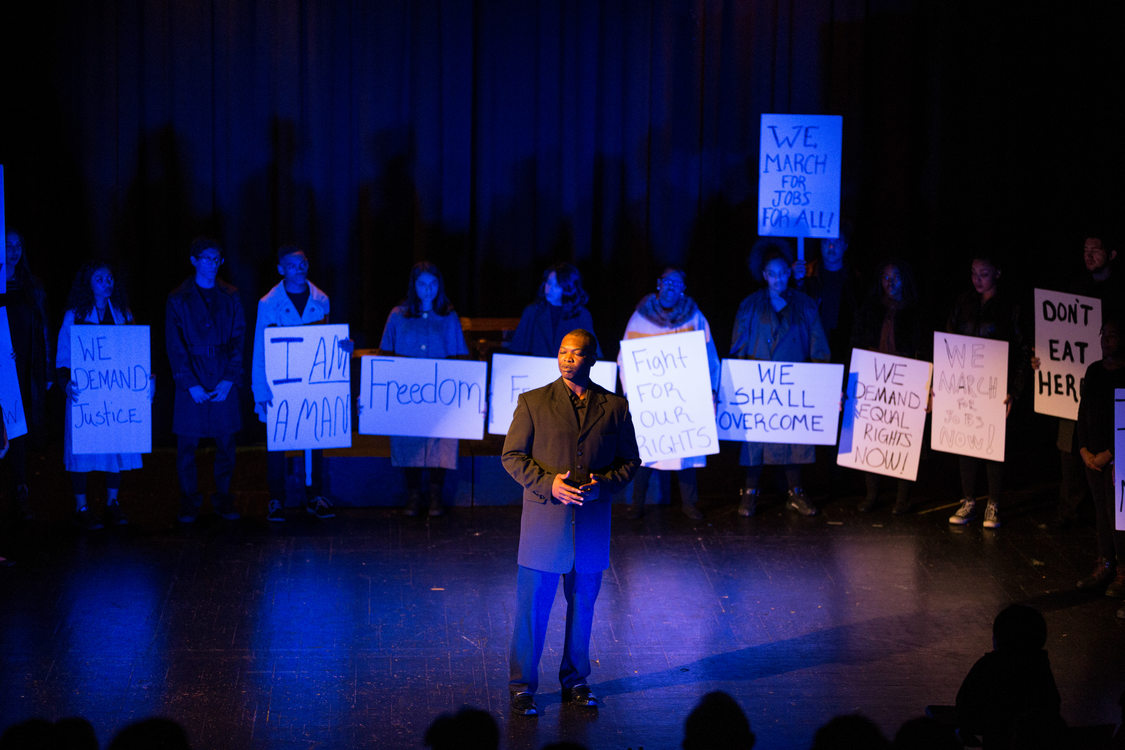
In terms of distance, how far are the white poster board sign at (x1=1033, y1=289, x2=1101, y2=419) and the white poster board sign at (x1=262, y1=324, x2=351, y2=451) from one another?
4241 mm

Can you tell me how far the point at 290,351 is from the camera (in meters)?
7.75

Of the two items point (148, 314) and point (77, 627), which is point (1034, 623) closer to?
point (77, 627)

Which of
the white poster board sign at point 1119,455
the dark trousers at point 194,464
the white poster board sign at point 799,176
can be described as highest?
the white poster board sign at point 799,176

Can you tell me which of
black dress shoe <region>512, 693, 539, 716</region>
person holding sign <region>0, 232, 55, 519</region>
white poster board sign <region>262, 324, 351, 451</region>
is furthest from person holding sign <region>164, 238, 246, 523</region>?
black dress shoe <region>512, 693, 539, 716</region>

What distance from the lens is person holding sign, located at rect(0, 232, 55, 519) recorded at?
24.4ft

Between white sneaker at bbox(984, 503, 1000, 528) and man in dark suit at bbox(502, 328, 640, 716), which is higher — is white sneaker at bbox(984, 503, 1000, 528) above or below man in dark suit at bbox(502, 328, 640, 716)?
below

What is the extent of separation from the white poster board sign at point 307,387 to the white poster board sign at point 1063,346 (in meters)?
4.24

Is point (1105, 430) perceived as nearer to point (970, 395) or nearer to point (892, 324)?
point (970, 395)

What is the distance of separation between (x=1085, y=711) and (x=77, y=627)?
455cm

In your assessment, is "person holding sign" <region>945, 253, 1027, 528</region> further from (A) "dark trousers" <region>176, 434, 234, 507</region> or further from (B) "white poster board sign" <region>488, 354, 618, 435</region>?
(A) "dark trousers" <region>176, 434, 234, 507</region>

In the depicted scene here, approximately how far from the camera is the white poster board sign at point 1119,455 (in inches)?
250

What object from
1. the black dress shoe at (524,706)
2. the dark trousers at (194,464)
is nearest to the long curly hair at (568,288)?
the dark trousers at (194,464)

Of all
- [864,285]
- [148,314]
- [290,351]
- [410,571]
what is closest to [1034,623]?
[410,571]

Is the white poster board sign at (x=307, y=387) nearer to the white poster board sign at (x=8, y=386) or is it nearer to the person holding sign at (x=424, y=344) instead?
the person holding sign at (x=424, y=344)
